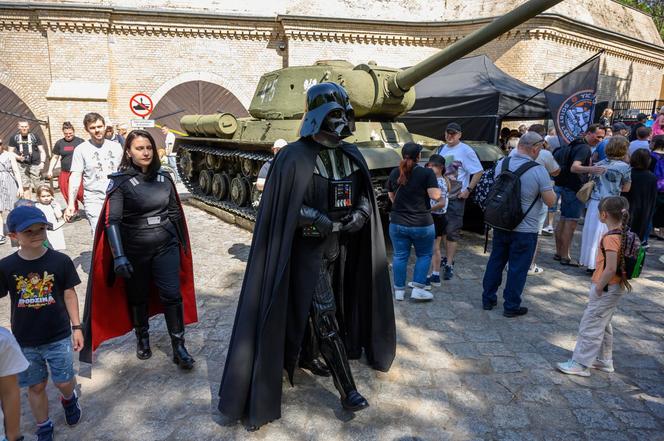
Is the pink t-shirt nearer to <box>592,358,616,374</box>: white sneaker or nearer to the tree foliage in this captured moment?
<box>592,358,616,374</box>: white sneaker

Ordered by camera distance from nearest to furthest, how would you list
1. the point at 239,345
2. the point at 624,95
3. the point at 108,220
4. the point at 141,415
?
1. the point at 239,345
2. the point at 141,415
3. the point at 108,220
4. the point at 624,95

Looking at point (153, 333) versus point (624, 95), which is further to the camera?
point (624, 95)

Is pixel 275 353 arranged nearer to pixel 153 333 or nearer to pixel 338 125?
pixel 338 125

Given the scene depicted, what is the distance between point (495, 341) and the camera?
4281 mm

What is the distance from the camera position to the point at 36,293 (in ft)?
8.84

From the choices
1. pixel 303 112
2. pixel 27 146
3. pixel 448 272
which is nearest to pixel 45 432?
pixel 448 272

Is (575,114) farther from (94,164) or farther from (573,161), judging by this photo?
(94,164)

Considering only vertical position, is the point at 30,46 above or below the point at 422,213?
above

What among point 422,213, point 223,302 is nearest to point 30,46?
point 223,302

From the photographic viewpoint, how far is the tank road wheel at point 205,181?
1059 cm

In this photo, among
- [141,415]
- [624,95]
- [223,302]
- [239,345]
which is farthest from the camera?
[624,95]

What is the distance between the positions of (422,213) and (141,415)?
3176mm

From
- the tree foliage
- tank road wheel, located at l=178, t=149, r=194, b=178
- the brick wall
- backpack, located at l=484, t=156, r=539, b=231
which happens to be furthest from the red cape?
the tree foliage

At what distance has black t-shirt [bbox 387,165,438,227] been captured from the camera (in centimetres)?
480
